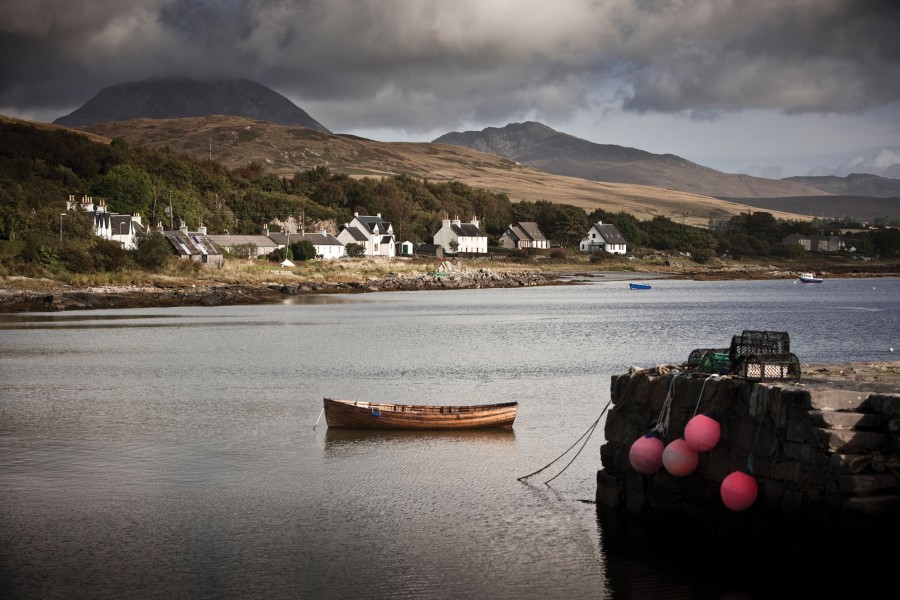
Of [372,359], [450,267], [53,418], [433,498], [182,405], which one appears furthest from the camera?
[450,267]

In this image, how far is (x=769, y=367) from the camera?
47.1ft

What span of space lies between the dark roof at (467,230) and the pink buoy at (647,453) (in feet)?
431

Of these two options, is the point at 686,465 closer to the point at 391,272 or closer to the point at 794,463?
the point at 794,463

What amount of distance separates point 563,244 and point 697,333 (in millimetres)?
116872

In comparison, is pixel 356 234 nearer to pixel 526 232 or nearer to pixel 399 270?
pixel 399 270

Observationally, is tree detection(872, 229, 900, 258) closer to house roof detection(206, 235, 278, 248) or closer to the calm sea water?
house roof detection(206, 235, 278, 248)

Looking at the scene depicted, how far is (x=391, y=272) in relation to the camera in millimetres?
114125

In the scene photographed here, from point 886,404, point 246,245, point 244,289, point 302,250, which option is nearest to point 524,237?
point 302,250

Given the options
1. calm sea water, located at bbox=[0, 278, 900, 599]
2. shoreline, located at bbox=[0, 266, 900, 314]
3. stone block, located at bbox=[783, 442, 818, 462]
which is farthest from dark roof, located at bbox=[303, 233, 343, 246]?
stone block, located at bbox=[783, 442, 818, 462]

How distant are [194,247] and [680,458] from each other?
3563 inches

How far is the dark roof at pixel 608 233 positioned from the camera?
15780 centimetres

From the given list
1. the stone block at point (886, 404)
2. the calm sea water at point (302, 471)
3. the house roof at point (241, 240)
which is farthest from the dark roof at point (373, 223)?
the stone block at point (886, 404)

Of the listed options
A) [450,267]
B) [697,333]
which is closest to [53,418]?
[697,333]

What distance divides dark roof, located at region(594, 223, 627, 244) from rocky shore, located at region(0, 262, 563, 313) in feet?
147
